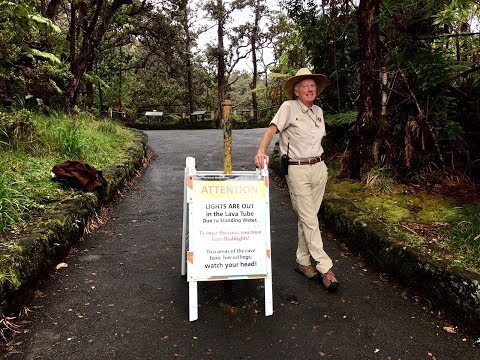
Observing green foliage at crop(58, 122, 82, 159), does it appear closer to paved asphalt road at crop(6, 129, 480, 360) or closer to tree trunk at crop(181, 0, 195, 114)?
paved asphalt road at crop(6, 129, 480, 360)

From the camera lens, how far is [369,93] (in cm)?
643

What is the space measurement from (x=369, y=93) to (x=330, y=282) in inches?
135

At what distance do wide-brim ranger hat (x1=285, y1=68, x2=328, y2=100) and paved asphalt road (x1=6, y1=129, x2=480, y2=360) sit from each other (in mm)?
1894

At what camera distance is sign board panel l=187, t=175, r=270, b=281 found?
3.64 metres

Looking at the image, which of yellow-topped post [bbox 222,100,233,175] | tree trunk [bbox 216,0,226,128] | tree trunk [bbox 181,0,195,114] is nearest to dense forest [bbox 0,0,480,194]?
yellow-topped post [bbox 222,100,233,175]

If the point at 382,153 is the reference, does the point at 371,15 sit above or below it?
above

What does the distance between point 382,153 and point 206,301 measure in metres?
4.21

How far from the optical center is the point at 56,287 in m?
4.12

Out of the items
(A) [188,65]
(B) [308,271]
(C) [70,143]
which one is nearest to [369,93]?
(B) [308,271]

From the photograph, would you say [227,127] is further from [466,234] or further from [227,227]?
[466,234]

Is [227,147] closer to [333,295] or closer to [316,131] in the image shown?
[316,131]

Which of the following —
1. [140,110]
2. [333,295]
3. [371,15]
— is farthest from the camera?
[140,110]

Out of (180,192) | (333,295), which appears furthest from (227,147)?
(180,192)

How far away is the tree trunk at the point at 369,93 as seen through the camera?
627cm
